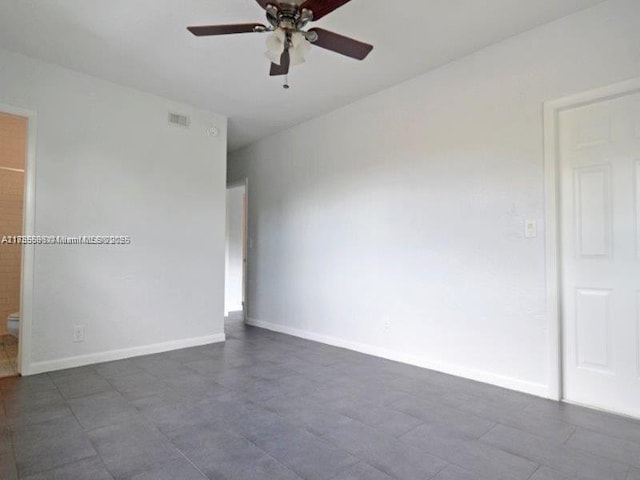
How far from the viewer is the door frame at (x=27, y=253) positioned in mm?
3170

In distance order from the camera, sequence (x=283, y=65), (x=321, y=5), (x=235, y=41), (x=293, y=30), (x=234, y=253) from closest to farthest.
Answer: (x=321, y=5), (x=293, y=30), (x=283, y=65), (x=235, y=41), (x=234, y=253)

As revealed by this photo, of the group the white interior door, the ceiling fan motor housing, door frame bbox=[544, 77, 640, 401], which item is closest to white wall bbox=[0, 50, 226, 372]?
the ceiling fan motor housing

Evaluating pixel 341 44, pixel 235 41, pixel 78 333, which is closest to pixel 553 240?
pixel 341 44

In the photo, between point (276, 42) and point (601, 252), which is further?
point (601, 252)

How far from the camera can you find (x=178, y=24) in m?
2.73

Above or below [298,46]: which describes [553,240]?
below

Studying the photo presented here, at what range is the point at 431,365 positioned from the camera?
3355mm

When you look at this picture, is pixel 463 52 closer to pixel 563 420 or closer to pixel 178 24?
pixel 178 24

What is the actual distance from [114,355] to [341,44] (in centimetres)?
346

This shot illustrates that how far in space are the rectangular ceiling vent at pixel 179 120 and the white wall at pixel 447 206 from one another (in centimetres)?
138

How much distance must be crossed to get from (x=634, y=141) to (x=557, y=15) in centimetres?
104

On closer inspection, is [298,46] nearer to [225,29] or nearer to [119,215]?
[225,29]

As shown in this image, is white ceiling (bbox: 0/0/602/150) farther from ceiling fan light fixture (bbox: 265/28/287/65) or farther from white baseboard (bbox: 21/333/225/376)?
white baseboard (bbox: 21/333/225/376)

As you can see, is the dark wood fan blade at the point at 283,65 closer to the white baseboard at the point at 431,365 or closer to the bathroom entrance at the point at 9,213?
the white baseboard at the point at 431,365
